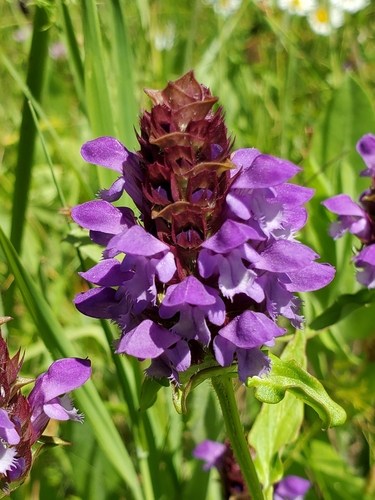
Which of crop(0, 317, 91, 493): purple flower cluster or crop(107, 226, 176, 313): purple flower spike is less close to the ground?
crop(107, 226, 176, 313): purple flower spike

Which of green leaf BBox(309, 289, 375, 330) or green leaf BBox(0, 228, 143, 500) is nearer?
green leaf BBox(0, 228, 143, 500)

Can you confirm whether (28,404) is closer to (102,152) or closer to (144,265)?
(144,265)

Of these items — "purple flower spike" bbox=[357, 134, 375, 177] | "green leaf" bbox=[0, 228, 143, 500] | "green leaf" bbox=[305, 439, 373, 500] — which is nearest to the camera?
"green leaf" bbox=[0, 228, 143, 500]

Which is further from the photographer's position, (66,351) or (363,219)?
(363,219)

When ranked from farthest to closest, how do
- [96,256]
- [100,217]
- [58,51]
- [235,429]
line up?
[58,51] < [96,256] < [235,429] < [100,217]

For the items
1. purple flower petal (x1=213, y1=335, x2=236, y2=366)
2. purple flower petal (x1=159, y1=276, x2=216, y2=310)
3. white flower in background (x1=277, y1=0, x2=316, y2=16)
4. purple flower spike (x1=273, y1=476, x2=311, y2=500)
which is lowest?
purple flower spike (x1=273, y1=476, x2=311, y2=500)

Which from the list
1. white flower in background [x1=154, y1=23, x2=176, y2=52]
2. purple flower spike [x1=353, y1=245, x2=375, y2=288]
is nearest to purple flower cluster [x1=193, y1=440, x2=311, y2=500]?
purple flower spike [x1=353, y1=245, x2=375, y2=288]

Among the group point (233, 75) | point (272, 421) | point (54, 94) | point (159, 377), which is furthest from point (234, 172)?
point (54, 94)

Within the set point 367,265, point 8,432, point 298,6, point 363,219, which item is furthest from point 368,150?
point 298,6

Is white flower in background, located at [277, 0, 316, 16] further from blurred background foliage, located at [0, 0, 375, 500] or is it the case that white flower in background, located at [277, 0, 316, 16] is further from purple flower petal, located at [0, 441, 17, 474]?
purple flower petal, located at [0, 441, 17, 474]
